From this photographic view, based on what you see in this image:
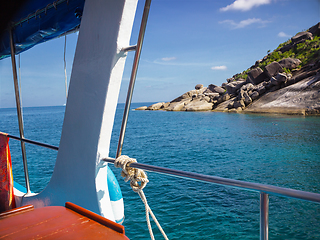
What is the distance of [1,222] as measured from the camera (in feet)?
3.34

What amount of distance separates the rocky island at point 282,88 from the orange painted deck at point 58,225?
22325 millimetres

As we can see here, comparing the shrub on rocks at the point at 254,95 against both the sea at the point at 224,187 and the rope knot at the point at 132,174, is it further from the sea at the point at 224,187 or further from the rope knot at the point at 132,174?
the rope knot at the point at 132,174

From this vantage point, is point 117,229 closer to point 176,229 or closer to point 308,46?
point 176,229

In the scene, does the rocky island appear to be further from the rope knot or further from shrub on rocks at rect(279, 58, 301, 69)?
the rope knot

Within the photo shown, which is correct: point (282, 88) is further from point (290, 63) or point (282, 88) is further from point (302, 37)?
point (302, 37)

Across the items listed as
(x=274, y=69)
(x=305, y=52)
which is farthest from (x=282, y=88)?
(x=305, y=52)

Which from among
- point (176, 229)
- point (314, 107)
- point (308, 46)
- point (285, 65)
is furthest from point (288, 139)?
point (308, 46)

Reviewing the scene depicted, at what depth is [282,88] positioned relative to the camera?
A: 74.1 feet

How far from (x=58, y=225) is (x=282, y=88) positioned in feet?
83.5

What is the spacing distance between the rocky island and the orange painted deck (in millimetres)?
22325

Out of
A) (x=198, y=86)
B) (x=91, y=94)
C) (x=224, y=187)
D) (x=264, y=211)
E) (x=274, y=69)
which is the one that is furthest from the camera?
(x=198, y=86)

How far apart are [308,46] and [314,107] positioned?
1344cm

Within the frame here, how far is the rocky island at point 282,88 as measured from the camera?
2011 cm

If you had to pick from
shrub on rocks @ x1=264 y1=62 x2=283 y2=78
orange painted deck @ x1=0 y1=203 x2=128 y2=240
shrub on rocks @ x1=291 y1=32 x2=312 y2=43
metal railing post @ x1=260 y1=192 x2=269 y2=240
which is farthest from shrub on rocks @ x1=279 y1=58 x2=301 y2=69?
orange painted deck @ x1=0 y1=203 x2=128 y2=240
